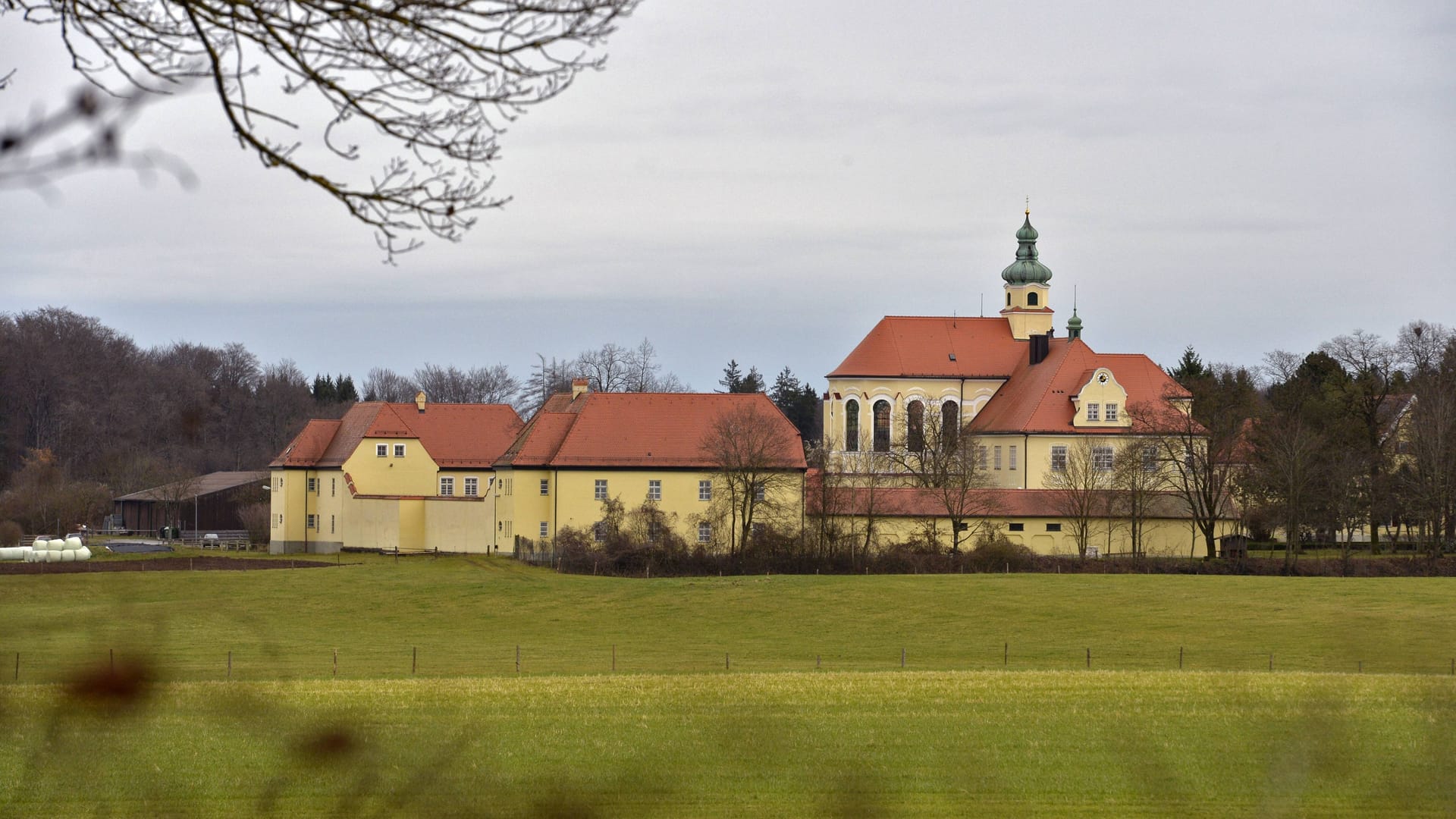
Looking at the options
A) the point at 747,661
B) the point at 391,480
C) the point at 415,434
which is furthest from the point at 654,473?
the point at 747,661

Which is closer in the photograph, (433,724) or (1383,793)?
(1383,793)

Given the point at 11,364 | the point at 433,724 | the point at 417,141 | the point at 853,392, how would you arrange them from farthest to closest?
the point at 853,392 → the point at 11,364 → the point at 433,724 → the point at 417,141

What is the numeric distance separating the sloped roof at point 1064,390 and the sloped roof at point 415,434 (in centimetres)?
2208

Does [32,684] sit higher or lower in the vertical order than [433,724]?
higher

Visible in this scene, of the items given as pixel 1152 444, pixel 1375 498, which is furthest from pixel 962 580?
pixel 1375 498

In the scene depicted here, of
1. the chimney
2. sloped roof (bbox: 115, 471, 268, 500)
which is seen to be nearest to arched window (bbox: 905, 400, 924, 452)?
the chimney

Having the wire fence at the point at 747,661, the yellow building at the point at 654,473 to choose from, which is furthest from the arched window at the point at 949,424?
the wire fence at the point at 747,661

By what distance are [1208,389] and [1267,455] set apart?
3.92 m

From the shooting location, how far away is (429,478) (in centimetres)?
6372

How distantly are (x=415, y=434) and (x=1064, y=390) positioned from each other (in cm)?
2815

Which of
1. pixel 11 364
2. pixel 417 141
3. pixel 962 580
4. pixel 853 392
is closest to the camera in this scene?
pixel 417 141

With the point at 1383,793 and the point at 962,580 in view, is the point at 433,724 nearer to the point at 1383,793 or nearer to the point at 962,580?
the point at 1383,793

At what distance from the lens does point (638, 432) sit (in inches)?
2331

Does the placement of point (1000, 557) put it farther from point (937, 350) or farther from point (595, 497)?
point (937, 350)
